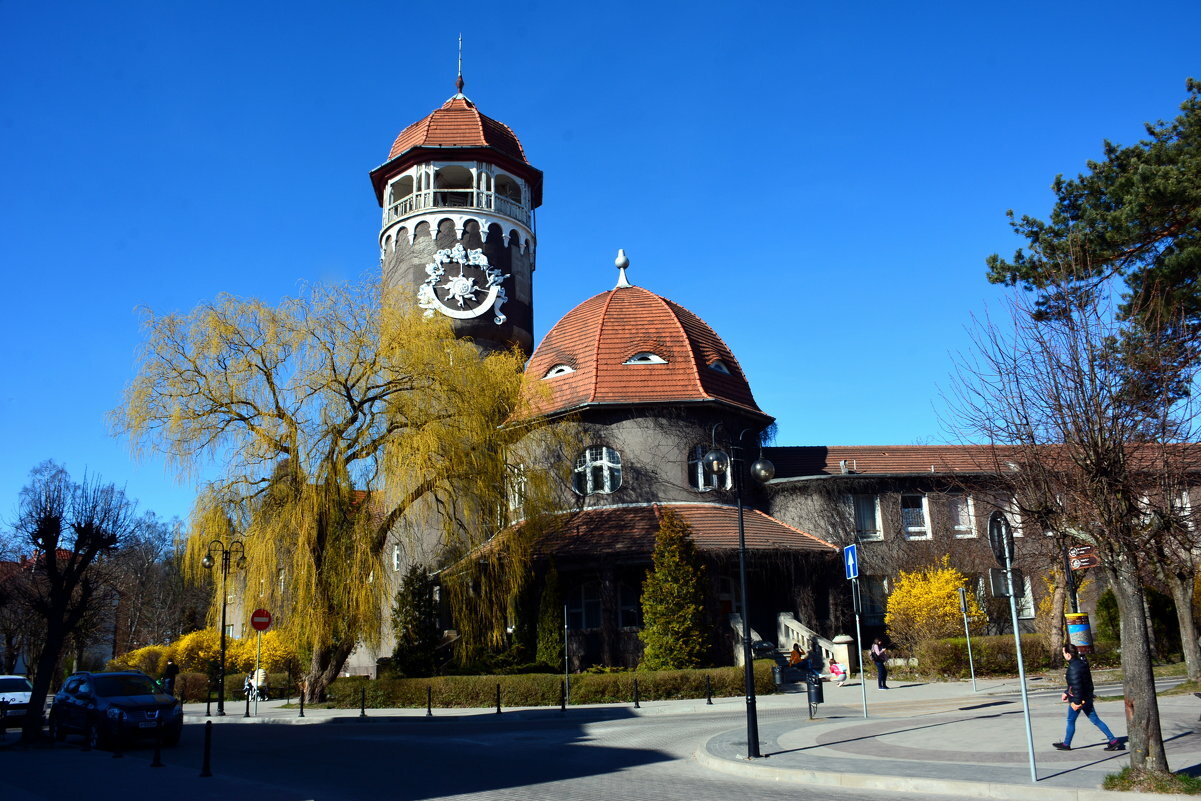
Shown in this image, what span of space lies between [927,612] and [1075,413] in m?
20.3

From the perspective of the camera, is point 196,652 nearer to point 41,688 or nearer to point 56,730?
point 41,688

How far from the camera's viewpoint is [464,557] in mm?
27797

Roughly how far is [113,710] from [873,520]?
26.1 metres

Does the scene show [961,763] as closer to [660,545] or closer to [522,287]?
[660,545]

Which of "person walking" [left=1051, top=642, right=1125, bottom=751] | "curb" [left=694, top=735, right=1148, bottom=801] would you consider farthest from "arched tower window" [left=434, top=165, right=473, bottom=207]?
"person walking" [left=1051, top=642, right=1125, bottom=751]

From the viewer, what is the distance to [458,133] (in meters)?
40.8

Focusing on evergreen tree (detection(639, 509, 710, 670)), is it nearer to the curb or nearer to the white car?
the curb

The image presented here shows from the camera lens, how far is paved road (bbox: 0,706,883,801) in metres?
11.6

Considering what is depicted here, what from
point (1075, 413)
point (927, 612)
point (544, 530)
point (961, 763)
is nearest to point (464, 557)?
point (544, 530)

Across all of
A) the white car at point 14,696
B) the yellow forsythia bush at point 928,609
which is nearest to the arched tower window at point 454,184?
the white car at point 14,696

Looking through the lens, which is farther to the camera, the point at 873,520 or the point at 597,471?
the point at 873,520

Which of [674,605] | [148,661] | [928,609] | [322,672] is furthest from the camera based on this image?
[148,661]

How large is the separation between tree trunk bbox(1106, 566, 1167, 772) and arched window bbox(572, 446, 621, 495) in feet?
73.8

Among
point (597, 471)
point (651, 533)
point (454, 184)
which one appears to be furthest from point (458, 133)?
point (651, 533)
